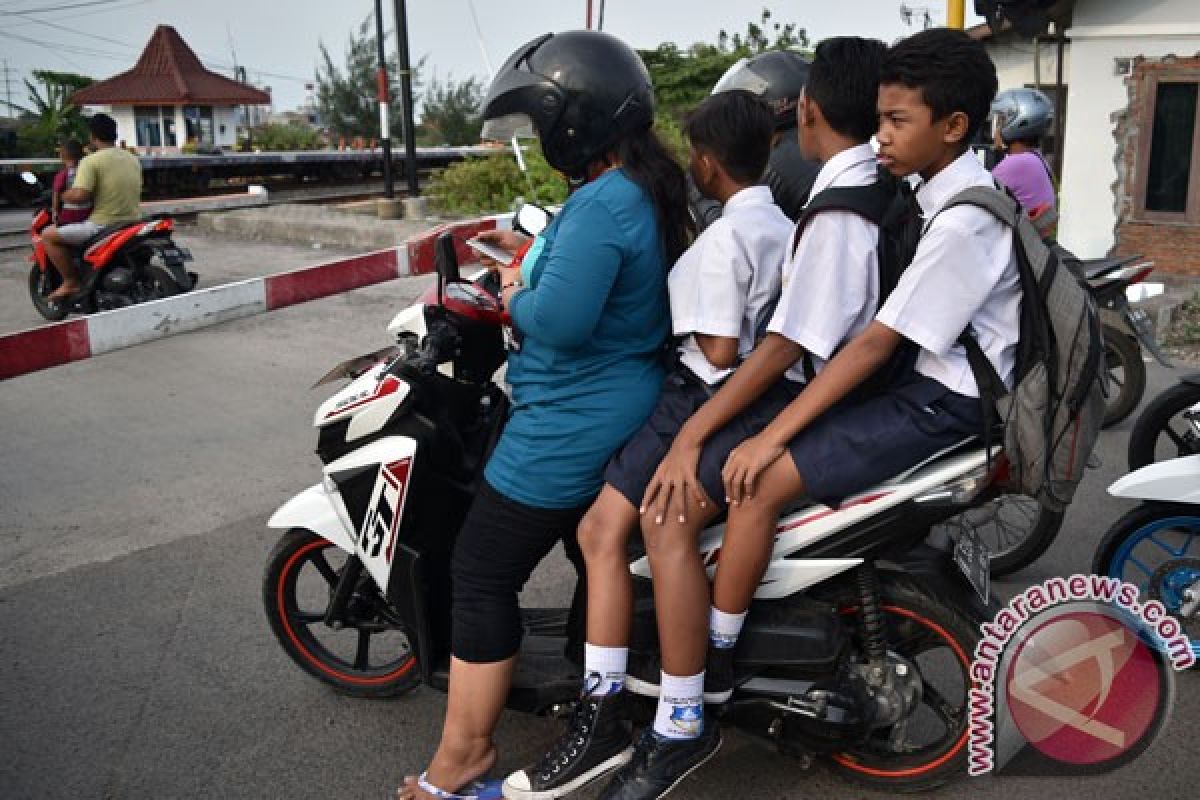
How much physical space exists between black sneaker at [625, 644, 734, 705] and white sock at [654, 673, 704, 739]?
42 millimetres

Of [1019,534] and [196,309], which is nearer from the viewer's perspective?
[1019,534]

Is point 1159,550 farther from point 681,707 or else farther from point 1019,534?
point 681,707

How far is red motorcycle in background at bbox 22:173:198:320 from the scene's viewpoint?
9141 millimetres

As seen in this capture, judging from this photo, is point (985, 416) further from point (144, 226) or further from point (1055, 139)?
point (1055, 139)

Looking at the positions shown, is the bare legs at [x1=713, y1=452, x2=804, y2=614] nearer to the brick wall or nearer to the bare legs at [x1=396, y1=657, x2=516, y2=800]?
the bare legs at [x1=396, y1=657, x2=516, y2=800]

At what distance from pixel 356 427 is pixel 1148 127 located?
10014 millimetres

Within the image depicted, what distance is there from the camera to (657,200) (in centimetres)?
260

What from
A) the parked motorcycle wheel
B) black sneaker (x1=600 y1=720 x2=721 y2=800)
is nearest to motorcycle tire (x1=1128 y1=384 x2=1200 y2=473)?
the parked motorcycle wheel

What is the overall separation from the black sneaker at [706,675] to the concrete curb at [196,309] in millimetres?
2371

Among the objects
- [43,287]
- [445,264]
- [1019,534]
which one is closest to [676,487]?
[445,264]

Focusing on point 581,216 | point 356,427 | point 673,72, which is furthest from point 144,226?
point 673,72

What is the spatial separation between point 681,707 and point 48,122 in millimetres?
39139

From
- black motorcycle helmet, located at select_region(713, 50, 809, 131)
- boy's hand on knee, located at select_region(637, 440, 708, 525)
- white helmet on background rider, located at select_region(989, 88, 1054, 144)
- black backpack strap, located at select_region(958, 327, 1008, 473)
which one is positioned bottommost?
boy's hand on knee, located at select_region(637, 440, 708, 525)

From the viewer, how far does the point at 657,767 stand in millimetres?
2682
